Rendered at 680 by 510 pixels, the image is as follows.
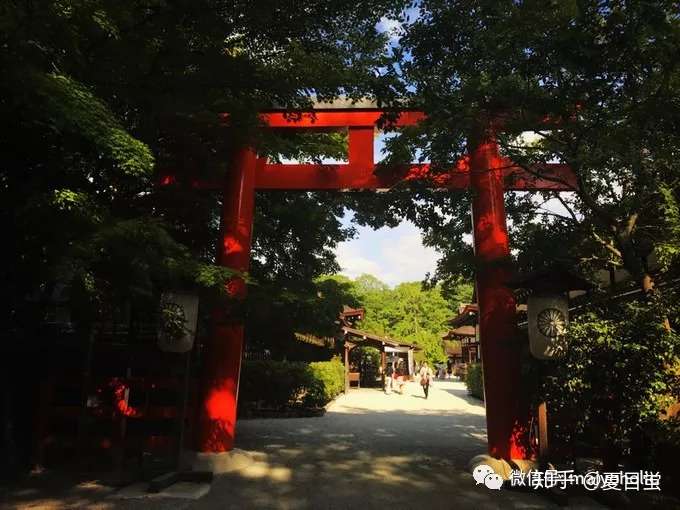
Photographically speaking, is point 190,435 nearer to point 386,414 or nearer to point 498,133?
point 498,133

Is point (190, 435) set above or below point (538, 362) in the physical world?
below

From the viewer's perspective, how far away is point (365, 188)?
9047mm

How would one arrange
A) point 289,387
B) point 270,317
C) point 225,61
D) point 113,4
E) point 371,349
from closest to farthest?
point 113,4 → point 225,61 → point 270,317 → point 289,387 → point 371,349

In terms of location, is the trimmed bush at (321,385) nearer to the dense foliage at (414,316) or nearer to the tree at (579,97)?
the tree at (579,97)

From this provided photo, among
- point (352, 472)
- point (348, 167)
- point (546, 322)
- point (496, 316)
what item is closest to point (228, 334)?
point (352, 472)

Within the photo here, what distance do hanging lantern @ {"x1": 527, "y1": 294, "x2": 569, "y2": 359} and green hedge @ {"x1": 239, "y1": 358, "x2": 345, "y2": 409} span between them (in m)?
10.5

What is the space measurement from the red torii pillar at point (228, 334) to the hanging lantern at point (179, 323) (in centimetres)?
47

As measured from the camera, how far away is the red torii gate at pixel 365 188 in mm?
7629

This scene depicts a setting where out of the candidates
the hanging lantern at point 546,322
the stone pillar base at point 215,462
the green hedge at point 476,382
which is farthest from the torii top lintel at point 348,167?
the green hedge at point 476,382

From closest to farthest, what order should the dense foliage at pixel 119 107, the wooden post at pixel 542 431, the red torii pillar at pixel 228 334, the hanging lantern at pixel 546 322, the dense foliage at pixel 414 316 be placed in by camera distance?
the dense foliage at pixel 119 107, the hanging lantern at pixel 546 322, the wooden post at pixel 542 431, the red torii pillar at pixel 228 334, the dense foliage at pixel 414 316

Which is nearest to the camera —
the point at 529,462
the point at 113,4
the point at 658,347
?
the point at 113,4

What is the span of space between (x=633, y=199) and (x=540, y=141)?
1388 millimetres

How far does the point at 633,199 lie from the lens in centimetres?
655

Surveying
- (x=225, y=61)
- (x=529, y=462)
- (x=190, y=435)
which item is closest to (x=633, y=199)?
(x=529, y=462)
